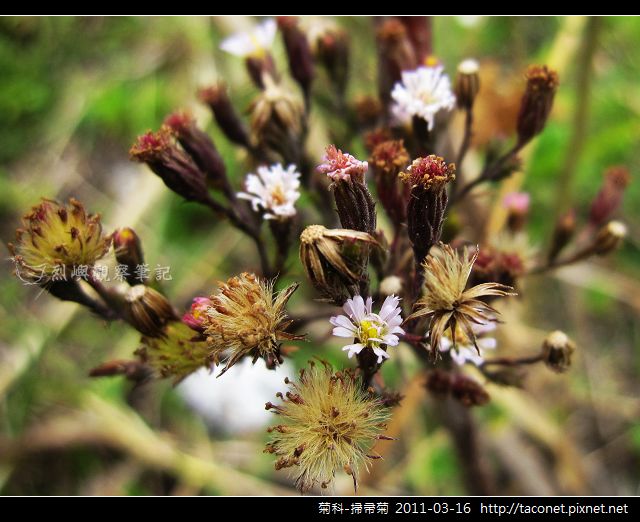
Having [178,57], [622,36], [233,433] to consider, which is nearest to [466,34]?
[622,36]

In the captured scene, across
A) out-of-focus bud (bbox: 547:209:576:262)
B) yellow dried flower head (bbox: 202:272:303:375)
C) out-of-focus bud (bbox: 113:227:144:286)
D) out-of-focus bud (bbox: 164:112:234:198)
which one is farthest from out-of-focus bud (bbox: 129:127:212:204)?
out-of-focus bud (bbox: 547:209:576:262)

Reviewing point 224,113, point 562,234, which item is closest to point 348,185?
point 224,113

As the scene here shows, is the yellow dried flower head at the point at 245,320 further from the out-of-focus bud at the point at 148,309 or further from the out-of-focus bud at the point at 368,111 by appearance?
the out-of-focus bud at the point at 368,111

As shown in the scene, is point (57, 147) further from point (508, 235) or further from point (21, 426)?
point (508, 235)

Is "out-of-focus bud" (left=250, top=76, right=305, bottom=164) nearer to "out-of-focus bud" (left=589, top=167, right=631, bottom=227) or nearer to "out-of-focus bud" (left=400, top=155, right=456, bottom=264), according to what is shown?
"out-of-focus bud" (left=400, top=155, right=456, bottom=264)

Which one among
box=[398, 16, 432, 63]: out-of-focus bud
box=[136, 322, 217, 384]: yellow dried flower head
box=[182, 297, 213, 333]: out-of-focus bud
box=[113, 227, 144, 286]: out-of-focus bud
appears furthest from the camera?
box=[398, 16, 432, 63]: out-of-focus bud
